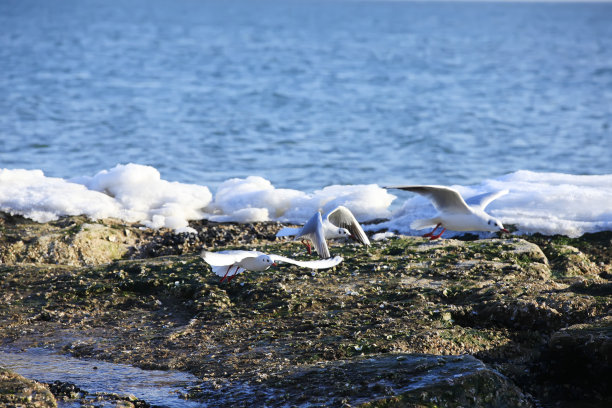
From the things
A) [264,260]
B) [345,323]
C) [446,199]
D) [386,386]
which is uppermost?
[446,199]

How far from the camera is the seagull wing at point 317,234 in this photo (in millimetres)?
7273

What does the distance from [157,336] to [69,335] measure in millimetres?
770

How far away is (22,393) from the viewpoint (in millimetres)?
4668

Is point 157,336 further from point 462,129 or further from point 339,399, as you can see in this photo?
point 462,129

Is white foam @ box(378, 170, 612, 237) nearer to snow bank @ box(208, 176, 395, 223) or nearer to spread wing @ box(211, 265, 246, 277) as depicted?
snow bank @ box(208, 176, 395, 223)

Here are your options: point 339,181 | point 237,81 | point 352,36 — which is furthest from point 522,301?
point 352,36

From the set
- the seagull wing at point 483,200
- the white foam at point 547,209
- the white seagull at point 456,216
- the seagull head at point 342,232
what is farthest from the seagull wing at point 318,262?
the white foam at point 547,209

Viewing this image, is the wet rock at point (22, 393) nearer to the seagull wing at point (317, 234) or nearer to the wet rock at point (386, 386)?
the wet rock at point (386, 386)

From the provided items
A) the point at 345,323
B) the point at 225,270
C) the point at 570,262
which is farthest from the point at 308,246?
the point at 570,262

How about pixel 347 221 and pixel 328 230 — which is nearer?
pixel 328 230

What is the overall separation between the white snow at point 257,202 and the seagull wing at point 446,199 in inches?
54.3

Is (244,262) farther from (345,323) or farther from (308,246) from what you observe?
(308,246)

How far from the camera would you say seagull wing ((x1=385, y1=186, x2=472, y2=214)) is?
26.9 ft

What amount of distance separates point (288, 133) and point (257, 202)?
969 centimetres
